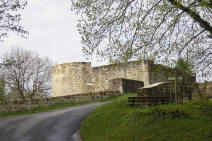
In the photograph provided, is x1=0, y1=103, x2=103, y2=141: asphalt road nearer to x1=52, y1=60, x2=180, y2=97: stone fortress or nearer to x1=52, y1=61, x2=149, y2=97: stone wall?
x1=52, y1=60, x2=180, y2=97: stone fortress

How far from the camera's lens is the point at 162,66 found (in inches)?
527

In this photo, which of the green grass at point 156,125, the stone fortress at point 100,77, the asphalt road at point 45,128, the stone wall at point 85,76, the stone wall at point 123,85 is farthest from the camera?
the stone wall at point 85,76

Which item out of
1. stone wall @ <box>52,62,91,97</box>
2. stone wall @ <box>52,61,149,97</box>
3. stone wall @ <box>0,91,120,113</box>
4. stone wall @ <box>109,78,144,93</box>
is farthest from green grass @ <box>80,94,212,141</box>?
stone wall @ <box>52,62,91,97</box>

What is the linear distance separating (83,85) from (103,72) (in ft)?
11.7

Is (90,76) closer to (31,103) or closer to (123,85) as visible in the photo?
(123,85)

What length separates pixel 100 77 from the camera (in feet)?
112

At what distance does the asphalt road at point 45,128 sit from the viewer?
14234 mm

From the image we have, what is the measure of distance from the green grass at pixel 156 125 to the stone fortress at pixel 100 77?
44.7ft

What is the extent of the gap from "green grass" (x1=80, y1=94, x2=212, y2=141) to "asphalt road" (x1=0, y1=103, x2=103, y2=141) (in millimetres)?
812

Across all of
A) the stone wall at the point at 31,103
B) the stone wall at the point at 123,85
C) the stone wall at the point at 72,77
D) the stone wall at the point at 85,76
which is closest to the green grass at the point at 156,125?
the stone wall at the point at 31,103

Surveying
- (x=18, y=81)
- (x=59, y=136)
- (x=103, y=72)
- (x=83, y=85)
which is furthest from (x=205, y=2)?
(x=18, y=81)

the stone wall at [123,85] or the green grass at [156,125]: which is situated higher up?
the stone wall at [123,85]

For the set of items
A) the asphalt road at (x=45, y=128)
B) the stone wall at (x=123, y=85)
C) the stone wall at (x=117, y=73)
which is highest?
the stone wall at (x=117, y=73)

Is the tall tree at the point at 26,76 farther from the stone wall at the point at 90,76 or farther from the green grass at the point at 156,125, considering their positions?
the green grass at the point at 156,125
